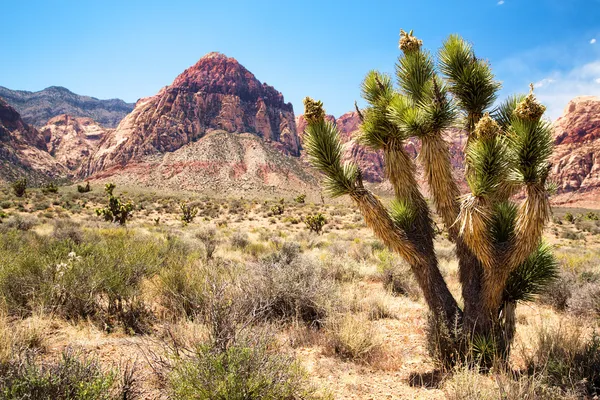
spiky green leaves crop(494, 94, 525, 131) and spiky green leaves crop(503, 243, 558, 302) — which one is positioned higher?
spiky green leaves crop(494, 94, 525, 131)

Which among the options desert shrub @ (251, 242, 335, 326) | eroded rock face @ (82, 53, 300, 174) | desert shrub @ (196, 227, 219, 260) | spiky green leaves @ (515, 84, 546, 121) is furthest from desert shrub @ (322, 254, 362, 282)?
Result: eroded rock face @ (82, 53, 300, 174)

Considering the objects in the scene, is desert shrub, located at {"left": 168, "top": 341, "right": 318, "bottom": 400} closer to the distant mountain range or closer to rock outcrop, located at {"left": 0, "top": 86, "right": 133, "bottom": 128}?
the distant mountain range

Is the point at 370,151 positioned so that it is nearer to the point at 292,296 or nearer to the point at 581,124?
the point at 292,296

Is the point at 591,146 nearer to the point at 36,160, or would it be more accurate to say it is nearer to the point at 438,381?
the point at 438,381

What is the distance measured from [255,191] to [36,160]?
69854 mm

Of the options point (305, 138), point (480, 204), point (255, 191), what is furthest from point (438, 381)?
point (255, 191)

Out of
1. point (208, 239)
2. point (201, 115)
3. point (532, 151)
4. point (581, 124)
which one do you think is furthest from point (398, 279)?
point (201, 115)

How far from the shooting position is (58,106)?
6127 inches

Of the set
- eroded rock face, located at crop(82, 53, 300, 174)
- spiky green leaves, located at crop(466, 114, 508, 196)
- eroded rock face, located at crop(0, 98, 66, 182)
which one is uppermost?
eroded rock face, located at crop(82, 53, 300, 174)

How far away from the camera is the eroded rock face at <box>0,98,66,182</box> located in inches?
2810

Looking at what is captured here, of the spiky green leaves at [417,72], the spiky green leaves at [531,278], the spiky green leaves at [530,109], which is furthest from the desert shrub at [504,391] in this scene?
the spiky green leaves at [417,72]

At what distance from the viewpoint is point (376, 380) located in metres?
3.78

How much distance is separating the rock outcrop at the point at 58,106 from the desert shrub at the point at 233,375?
6896 inches

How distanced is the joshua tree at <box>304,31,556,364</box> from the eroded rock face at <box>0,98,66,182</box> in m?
80.5
